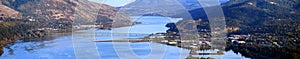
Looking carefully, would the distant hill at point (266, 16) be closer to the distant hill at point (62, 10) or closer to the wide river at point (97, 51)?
the wide river at point (97, 51)

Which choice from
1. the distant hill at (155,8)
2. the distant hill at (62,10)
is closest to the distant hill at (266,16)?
the distant hill at (62,10)

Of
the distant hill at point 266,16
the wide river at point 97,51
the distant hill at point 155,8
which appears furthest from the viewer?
the distant hill at point 155,8

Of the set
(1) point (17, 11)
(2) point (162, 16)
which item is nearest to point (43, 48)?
(1) point (17, 11)

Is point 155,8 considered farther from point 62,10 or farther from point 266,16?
point 266,16

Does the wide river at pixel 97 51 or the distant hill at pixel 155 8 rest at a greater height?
the distant hill at pixel 155 8

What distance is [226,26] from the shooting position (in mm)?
18609

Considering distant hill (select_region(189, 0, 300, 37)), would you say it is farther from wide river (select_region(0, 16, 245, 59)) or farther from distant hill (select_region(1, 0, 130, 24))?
distant hill (select_region(1, 0, 130, 24))

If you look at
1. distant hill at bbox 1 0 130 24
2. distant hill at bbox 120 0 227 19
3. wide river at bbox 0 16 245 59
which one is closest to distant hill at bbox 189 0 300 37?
wide river at bbox 0 16 245 59

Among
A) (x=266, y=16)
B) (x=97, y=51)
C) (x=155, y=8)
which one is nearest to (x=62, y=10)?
(x=155, y=8)

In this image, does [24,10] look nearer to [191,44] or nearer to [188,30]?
→ [188,30]

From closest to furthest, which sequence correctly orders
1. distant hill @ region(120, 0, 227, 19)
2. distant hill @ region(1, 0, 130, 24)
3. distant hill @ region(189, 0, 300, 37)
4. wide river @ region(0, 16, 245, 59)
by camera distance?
wide river @ region(0, 16, 245, 59) → distant hill @ region(189, 0, 300, 37) → distant hill @ region(1, 0, 130, 24) → distant hill @ region(120, 0, 227, 19)

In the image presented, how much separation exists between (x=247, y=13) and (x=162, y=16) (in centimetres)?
1005

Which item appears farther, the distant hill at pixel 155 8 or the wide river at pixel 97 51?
the distant hill at pixel 155 8

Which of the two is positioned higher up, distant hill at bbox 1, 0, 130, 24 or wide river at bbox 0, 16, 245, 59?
distant hill at bbox 1, 0, 130, 24
